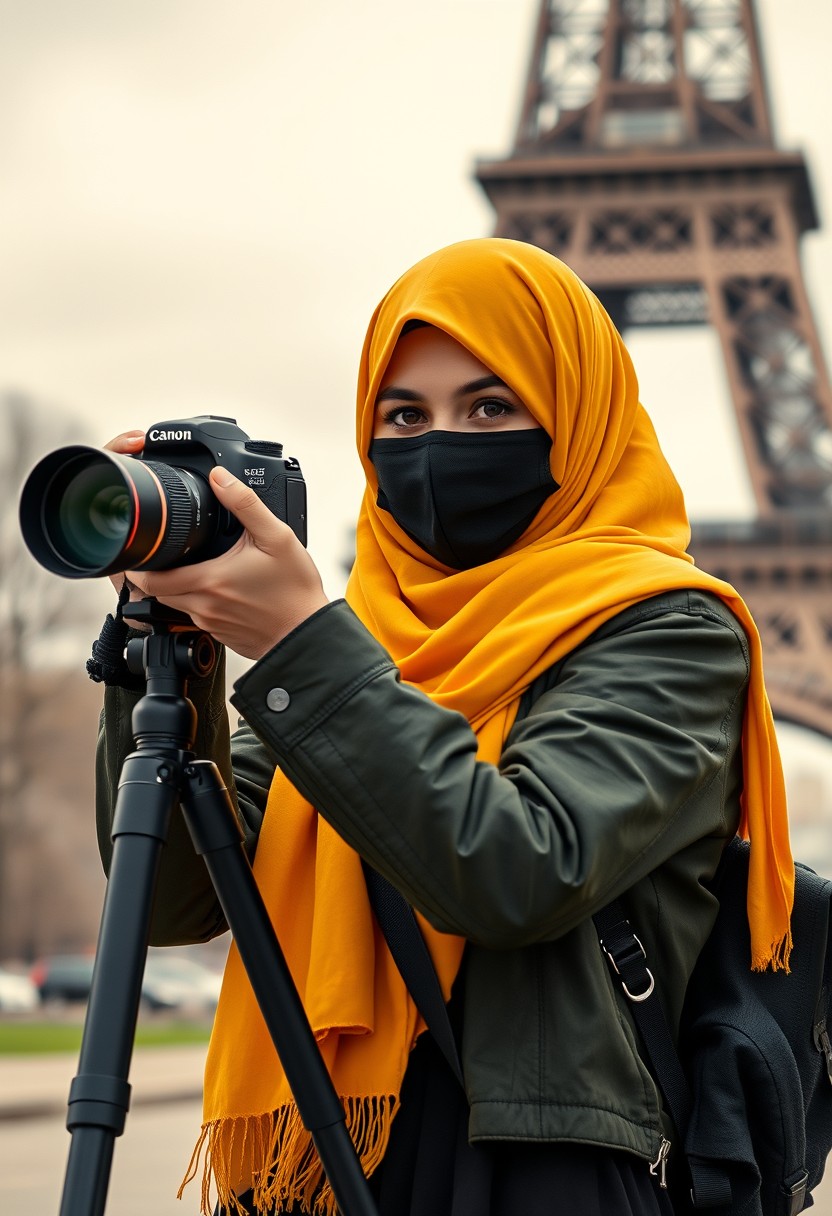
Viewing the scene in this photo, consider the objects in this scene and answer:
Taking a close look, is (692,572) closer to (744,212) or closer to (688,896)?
(688,896)

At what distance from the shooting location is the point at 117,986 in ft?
4.62

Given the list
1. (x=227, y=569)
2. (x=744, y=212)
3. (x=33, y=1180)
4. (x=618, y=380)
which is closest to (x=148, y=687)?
(x=227, y=569)

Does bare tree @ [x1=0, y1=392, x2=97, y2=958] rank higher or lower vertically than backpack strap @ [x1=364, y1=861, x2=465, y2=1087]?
higher

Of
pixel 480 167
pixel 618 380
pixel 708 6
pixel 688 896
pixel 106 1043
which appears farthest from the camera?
pixel 708 6

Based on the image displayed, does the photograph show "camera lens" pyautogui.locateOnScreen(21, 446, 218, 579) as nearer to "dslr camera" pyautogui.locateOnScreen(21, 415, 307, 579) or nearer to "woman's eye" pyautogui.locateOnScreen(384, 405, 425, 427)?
"dslr camera" pyautogui.locateOnScreen(21, 415, 307, 579)

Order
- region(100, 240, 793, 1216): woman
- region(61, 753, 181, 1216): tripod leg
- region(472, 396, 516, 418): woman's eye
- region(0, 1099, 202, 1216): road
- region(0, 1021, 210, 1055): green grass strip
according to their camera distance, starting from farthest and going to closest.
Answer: region(0, 1021, 210, 1055): green grass strip
region(0, 1099, 202, 1216): road
region(472, 396, 516, 418): woman's eye
region(100, 240, 793, 1216): woman
region(61, 753, 181, 1216): tripod leg

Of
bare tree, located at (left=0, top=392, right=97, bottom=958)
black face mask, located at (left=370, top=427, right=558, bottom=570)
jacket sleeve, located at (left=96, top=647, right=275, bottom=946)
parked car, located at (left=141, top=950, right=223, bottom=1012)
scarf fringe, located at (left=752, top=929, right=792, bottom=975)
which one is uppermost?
→ bare tree, located at (left=0, top=392, right=97, bottom=958)

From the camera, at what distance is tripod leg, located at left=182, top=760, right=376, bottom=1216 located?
1448mm

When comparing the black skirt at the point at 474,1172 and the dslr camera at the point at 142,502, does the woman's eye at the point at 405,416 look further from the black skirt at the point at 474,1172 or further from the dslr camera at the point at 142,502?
the black skirt at the point at 474,1172

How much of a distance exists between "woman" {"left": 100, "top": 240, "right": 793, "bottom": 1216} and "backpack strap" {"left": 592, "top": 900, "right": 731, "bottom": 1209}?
0.09 ft

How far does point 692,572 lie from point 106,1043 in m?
0.77

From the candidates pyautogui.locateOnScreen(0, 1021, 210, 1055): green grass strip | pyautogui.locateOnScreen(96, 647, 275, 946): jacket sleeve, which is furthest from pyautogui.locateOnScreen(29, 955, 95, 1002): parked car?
pyautogui.locateOnScreen(96, 647, 275, 946): jacket sleeve

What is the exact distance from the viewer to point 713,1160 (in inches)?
65.0

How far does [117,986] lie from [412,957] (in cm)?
33
